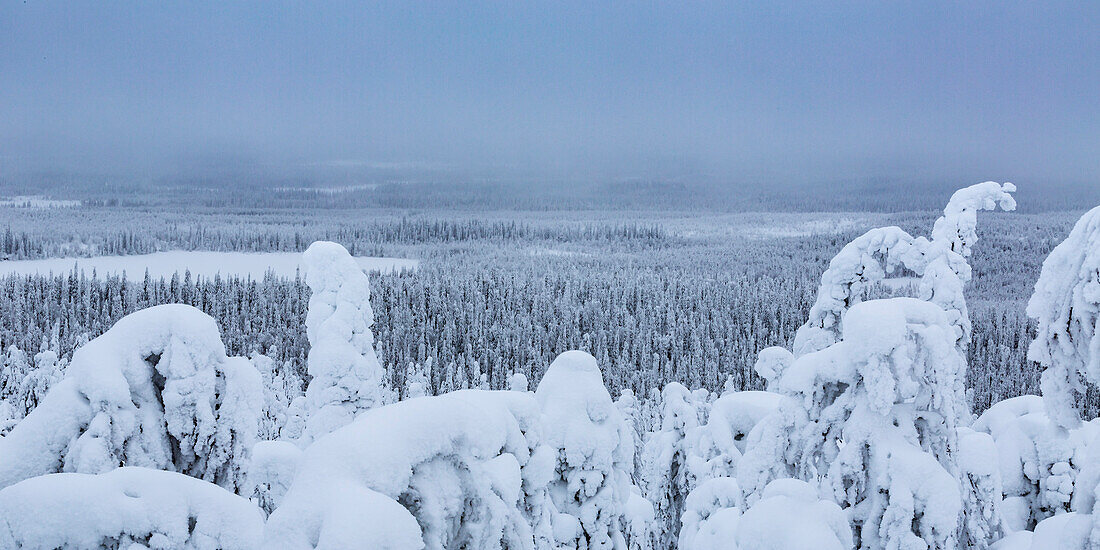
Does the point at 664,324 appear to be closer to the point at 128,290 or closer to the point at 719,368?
the point at 719,368

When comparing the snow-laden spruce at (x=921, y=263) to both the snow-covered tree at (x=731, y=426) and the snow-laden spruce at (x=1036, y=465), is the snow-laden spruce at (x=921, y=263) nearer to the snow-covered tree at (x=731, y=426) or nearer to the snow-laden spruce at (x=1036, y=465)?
the snow-covered tree at (x=731, y=426)

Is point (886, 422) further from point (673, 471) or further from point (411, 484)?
point (673, 471)

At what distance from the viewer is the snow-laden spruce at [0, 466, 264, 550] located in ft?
14.7

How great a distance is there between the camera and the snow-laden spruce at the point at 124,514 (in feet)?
14.7

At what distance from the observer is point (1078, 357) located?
6398 millimetres

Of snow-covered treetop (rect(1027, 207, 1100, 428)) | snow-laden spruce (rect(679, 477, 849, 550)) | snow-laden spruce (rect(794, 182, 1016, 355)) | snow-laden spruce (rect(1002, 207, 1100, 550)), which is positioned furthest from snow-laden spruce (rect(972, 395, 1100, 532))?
snow-laden spruce (rect(679, 477, 849, 550))

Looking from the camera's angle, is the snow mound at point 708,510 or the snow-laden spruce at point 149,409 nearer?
the snow-laden spruce at point 149,409

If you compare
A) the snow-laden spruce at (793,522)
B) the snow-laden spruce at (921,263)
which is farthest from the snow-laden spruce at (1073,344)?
the snow-laden spruce at (921,263)

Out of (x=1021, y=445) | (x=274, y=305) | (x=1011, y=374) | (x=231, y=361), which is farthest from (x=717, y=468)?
(x=274, y=305)

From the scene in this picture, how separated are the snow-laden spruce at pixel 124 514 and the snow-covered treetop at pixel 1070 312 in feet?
20.8

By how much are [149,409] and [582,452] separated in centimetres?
654

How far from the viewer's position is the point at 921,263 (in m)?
12.6

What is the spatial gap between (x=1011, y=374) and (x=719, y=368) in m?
37.6

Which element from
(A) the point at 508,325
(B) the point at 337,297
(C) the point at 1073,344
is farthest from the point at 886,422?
(A) the point at 508,325
